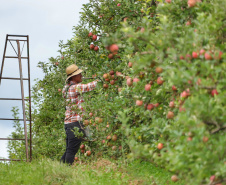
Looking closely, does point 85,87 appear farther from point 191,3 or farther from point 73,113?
point 191,3

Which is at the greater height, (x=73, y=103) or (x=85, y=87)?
(x=85, y=87)

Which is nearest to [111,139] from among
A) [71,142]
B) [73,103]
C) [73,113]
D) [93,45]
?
[71,142]

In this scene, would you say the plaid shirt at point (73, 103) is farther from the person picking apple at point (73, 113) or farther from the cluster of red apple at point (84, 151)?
the cluster of red apple at point (84, 151)

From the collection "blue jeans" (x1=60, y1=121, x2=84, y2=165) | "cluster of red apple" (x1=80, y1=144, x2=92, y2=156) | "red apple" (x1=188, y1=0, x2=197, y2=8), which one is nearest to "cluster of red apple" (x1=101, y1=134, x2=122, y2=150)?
"blue jeans" (x1=60, y1=121, x2=84, y2=165)

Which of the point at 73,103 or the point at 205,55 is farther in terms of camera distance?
the point at 73,103

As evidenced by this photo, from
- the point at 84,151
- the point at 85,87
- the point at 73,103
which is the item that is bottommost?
the point at 84,151

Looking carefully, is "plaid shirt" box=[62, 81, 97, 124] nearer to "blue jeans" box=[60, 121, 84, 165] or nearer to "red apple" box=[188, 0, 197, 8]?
"blue jeans" box=[60, 121, 84, 165]

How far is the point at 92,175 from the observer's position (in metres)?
6.41

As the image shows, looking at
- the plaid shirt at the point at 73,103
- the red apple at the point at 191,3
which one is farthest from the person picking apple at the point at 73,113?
the red apple at the point at 191,3

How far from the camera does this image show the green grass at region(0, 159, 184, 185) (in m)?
5.89

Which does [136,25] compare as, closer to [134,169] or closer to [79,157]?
[134,169]

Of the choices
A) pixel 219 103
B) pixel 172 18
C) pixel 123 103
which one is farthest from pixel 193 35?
pixel 123 103

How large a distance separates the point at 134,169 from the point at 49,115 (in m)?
5.29

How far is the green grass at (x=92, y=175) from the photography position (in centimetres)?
589
